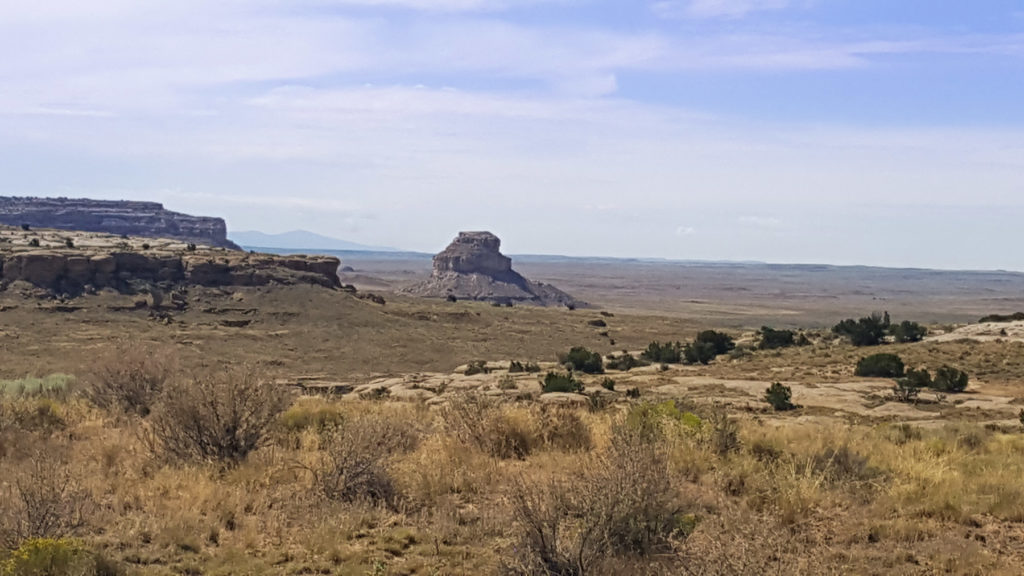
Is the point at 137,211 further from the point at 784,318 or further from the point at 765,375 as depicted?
the point at 765,375

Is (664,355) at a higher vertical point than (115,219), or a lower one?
lower

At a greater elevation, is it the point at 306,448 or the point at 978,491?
the point at 978,491

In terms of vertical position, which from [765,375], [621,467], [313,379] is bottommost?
[313,379]

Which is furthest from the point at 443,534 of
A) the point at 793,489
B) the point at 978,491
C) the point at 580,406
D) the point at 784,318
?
the point at 784,318

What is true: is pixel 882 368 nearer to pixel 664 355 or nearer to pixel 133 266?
pixel 664 355

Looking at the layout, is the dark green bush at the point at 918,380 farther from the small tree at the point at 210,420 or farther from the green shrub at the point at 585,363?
the small tree at the point at 210,420

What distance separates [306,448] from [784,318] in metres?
106

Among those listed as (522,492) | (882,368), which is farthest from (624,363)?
(522,492)

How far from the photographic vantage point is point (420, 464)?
29.9 feet

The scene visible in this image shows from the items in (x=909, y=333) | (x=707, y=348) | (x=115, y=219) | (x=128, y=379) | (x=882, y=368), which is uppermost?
(x=115, y=219)

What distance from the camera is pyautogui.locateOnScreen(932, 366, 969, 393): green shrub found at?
803 inches

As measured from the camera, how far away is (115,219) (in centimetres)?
16612

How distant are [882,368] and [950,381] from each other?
3259 millimetres

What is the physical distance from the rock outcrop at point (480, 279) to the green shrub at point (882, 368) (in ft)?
333
